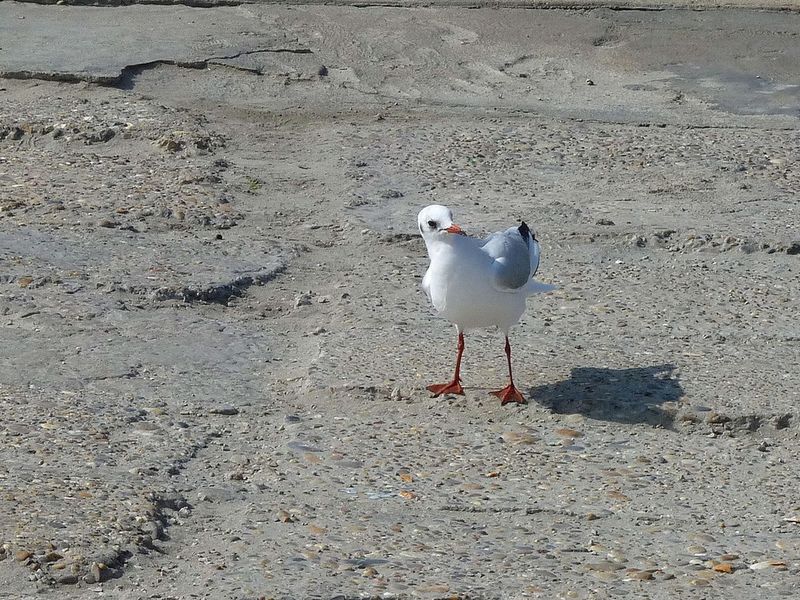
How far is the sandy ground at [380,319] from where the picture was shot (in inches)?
147

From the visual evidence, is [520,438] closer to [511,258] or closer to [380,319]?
[511,258]

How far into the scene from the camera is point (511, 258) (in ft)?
15.2

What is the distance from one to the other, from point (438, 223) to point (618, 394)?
0.87m

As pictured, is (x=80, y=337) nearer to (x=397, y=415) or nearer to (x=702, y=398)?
(x=397, y=415)

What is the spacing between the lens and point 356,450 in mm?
4355

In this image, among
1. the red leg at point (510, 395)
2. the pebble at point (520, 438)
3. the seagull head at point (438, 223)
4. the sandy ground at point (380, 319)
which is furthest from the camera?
the red leg at point (510, 395)

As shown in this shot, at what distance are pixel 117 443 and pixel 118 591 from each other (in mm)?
895

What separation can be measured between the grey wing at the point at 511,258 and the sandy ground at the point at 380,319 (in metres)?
0.41

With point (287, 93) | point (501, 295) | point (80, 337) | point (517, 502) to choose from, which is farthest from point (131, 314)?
point (287, 93)

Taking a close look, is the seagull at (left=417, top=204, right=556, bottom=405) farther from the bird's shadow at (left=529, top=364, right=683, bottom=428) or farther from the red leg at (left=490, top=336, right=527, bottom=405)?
the bird's shadow at (left=529, top=364, right=683, bottom=428)

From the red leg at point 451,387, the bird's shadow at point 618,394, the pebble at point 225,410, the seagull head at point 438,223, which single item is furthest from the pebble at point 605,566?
the pebble at point 225,410

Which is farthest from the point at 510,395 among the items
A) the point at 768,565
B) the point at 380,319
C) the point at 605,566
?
the point at 768,565

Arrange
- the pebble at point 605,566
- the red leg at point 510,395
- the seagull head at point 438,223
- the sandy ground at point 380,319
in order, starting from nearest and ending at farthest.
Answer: the pebble at point 605,566, the sandy ground at point 380,319, the seagull head at point 438,223, the red leg at point 510,395

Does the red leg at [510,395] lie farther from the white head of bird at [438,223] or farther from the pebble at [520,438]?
the white head of bird at [438,223]
